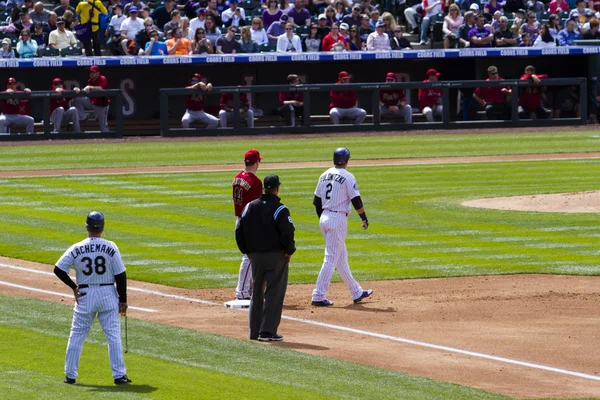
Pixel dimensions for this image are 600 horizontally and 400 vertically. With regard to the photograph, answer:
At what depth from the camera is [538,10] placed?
3553 cm

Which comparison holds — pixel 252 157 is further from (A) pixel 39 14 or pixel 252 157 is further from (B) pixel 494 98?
(B) pixel 494 98

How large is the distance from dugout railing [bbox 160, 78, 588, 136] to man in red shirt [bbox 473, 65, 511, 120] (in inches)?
6.6

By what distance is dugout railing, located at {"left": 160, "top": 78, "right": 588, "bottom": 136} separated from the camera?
30172 millimetres

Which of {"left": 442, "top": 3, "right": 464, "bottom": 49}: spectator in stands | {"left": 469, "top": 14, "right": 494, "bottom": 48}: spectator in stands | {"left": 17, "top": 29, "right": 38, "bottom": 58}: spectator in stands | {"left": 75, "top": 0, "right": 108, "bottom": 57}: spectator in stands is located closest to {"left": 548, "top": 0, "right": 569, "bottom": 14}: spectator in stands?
{"left": 469, "top": 14, "right": 494, "bottom": 48}: spectator in stands

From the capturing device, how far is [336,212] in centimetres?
1280

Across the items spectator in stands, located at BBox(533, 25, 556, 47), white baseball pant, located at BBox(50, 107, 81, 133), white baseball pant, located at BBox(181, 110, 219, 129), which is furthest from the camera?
spectator in stands, located at BBox(533, 25, 556, 47)

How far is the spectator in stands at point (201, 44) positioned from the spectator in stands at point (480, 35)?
750 cm

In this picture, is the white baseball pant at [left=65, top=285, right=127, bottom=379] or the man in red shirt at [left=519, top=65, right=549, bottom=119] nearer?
the white baseball pant at [left=65, top=285, right=127, bottom=379]

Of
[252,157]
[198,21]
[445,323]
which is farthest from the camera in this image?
[198,21]

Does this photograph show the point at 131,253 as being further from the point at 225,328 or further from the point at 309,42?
the point at 309,42

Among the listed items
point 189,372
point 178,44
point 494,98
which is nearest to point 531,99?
point 494,98

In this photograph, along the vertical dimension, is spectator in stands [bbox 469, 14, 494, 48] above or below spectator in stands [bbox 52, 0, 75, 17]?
below

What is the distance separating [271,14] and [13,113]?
7.85m

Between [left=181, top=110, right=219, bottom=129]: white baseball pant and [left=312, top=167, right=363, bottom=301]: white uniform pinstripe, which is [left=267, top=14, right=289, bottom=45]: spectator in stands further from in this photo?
[left=312, top=167, right=363, bottom=301]: white uniform pinstripe
